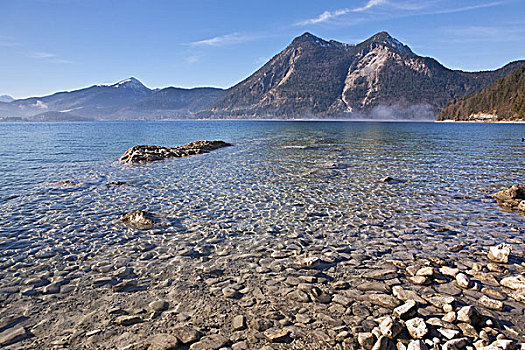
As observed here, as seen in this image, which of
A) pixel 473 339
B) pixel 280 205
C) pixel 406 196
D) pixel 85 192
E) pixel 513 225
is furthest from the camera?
pixel 85 192

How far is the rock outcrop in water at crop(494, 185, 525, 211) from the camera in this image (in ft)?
44.8

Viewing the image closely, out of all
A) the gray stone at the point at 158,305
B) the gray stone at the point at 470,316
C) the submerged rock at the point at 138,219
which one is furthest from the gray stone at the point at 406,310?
the submerged rock at the point at 138,219

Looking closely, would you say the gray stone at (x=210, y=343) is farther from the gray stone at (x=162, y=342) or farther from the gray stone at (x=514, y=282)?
the gray stone at (x=514, y=282)

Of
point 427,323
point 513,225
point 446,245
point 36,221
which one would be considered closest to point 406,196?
point 513,225

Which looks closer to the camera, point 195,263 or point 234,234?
point 195,263

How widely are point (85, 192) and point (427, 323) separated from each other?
57.4ft

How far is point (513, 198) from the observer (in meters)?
14.4

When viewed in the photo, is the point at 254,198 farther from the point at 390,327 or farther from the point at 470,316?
the point at 470,316

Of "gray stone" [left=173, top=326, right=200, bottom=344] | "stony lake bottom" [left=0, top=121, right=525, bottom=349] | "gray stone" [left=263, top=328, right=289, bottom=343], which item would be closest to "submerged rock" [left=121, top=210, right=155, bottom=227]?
"stony lake bottom" [left=0, top=121, right=525, bottom=349]

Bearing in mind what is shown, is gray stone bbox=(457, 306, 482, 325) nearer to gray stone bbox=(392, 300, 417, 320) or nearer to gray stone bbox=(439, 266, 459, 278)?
gray stone bbox=(392, 300, 417, 320)

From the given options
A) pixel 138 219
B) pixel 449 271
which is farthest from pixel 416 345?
pixel 138 219

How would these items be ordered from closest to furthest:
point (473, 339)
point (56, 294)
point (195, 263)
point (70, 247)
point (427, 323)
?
point (473, 339) < point (427, 323) < point (56, 294) < point (195, 263) < point (70, 247)

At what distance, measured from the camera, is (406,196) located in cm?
1581

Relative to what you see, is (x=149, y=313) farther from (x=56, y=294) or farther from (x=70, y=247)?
(x=70, y=247)
